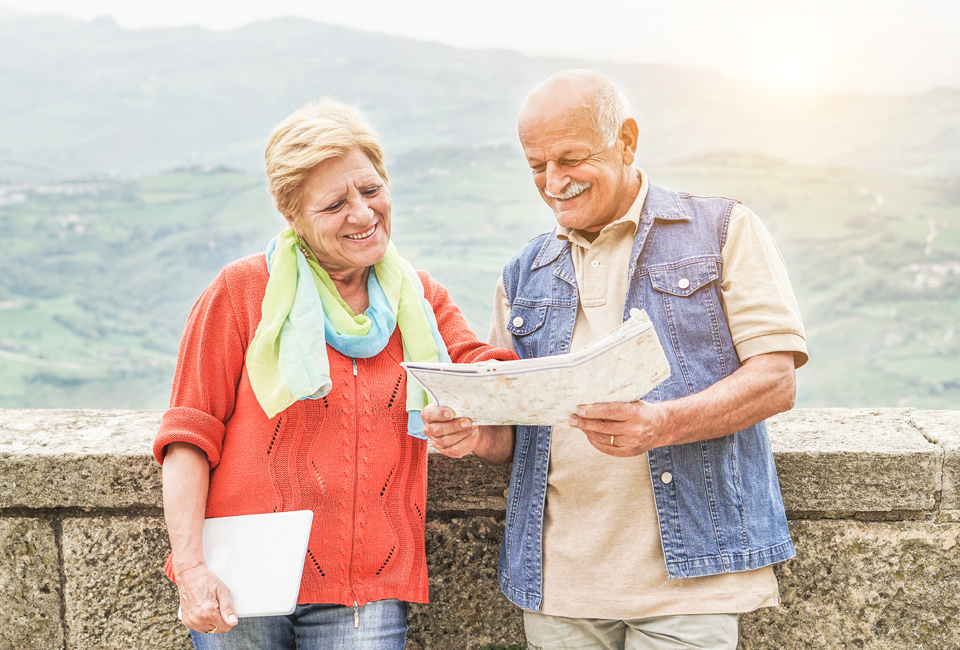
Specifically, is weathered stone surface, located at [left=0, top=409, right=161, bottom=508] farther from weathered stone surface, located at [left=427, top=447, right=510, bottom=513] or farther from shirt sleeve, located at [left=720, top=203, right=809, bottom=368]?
shirt sleeve, located at [left=720, top=203, right=809, bottom=368]

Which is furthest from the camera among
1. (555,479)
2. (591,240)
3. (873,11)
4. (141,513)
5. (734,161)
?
(873,11)

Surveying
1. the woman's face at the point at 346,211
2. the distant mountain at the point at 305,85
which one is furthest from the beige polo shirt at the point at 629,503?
the distant mountain at the point at 305,85

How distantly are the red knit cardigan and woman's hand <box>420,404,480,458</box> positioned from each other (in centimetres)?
15

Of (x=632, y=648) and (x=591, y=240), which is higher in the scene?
(x=591, y=240)

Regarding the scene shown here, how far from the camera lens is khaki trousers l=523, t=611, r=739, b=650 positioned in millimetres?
1828

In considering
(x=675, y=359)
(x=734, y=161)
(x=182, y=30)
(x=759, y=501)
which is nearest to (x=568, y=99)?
(x=675, y=359)

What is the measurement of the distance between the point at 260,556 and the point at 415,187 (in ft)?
172

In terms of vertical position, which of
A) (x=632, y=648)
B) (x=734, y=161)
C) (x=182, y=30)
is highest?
(x=182, y=30)

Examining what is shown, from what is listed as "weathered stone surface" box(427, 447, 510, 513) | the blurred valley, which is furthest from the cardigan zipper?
the blurred valley

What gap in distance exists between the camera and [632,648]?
75.8 inches

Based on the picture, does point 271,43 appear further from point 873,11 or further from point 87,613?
point 87,613

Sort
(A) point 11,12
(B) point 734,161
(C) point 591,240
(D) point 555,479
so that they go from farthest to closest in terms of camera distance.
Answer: (A) point 11,12, (B) point 734,161, (C) point 591,240, (D) point 555,479

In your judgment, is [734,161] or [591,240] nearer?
[591,240]

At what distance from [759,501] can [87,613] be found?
6.43 ft
